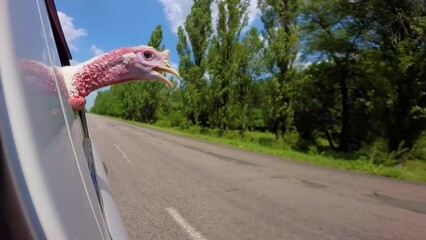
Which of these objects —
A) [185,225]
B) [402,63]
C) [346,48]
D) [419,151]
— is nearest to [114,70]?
[185,225]

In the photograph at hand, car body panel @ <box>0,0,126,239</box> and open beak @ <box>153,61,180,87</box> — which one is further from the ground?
open beak @ <box>153,61,180,87</box>

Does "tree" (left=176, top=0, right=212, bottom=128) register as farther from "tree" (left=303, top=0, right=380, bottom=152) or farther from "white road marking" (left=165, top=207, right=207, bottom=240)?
"white road marking" (left=165, top=207, right=207, bottom=240)

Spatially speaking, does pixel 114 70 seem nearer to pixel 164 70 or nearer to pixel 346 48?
pixel 164 70

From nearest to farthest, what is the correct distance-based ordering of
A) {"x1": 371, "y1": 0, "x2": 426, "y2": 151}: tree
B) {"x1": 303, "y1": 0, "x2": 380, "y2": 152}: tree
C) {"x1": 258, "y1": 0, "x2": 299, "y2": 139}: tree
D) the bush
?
{"x1": 371, "y1": 0, "x2": 426, "y2": 151}: tree, the bush, {"x1": 303, "y1": 0, "x2": 380, "y2": 152}: tree, {"x1": 258, "y1": 0, "x2": 299, "y2": 139}: tree

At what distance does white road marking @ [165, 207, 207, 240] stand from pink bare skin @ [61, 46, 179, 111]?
9.96 feet

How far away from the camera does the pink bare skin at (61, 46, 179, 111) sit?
6.26 feet

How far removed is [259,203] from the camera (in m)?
7.12

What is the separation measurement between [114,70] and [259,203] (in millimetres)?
5413

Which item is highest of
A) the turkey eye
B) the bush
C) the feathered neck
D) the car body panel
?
the turkey eye

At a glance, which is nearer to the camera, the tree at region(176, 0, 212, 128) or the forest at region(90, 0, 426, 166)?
the forest at region(90, 0, 426, 166)

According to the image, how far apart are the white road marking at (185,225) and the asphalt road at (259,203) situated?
0.01 metres

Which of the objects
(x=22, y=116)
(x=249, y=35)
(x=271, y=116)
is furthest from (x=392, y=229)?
(x=249, y=35)

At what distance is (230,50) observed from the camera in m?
33.8

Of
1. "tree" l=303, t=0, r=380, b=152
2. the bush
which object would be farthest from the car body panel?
"tree" l=303, t=0, r=380, b=152
